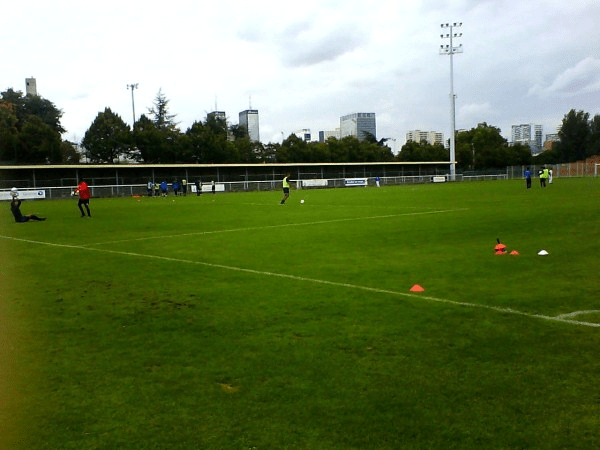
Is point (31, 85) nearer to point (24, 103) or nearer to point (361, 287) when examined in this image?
point (24, 103)

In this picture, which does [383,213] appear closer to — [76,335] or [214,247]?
[214,247]

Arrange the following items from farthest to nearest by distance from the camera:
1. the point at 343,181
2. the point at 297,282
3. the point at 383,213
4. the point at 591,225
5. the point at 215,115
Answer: the point at 215,115 → the point at 343,181 → the point at 383,213 → the point at 591,225 → the point at 297,282

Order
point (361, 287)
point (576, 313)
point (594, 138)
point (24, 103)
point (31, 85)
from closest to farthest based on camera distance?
point (31, 85), point (576, 313), point (24, 103), point (361, 287), point (594, 138)

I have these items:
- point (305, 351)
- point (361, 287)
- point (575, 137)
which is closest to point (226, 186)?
point (361, 287)

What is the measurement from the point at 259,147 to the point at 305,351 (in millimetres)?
96534

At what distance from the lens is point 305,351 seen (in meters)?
5.64

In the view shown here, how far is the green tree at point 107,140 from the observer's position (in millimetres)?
81188

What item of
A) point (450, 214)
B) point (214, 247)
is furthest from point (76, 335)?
point (450, 214)

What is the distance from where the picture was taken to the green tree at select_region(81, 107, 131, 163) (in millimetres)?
81188

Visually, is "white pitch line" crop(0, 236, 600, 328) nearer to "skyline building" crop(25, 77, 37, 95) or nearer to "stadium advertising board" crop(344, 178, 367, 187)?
"skyline building" crop(25, 77, 37, 95)

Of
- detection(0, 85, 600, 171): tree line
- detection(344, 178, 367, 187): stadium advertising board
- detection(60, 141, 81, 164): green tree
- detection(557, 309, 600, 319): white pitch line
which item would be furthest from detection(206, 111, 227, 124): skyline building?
detection(557, 309, 600, 319): white pitch line

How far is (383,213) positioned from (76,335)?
735 inches

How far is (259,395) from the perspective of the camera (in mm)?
4543

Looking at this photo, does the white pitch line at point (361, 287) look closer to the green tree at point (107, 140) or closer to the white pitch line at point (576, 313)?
the white pitch line at point (576, 313)
